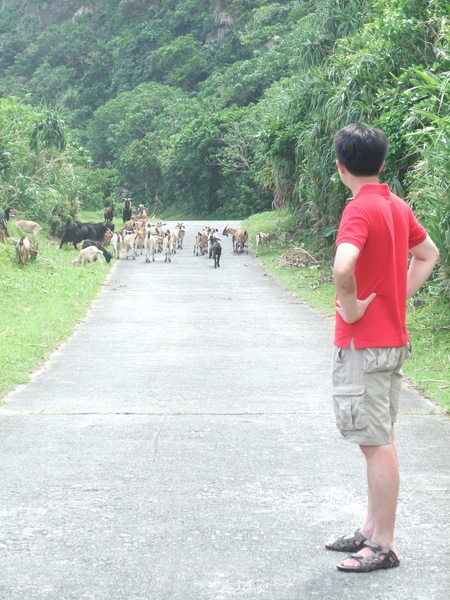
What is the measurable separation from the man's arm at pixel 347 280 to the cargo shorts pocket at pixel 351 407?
345 mm

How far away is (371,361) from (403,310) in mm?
319

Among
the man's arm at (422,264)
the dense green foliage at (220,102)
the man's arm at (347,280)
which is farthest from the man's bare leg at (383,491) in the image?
the dense green foliage at (220,102)

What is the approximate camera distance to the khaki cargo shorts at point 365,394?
4207 mm

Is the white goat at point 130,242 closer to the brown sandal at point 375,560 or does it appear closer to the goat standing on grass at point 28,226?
the goat standing on grass at point 28,226

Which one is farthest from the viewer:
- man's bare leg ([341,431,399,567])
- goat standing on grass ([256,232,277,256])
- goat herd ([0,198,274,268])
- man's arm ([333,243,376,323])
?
goat standing on grass ([256,232,277,256])

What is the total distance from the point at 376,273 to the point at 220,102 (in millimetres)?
61708

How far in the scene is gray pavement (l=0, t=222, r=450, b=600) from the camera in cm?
410

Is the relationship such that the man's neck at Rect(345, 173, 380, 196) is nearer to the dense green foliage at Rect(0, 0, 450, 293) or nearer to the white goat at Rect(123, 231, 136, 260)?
the dense green foliage at Rect(0, 0, 450, 293)

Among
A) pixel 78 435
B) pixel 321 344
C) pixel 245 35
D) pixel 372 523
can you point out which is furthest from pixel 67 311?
pixel 245 35

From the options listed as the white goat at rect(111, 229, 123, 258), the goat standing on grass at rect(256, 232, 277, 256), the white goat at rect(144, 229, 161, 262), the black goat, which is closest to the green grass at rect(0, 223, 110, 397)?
the white goat at rect(111, 229, 123, 258)

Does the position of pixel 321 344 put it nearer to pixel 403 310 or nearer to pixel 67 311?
pixel 67 311

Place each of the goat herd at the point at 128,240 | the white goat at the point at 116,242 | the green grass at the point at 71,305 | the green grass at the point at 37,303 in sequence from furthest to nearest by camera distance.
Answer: the white goat at the point at 116,242, the goat herd at the point at 128,240, the green grass at the point at 37,303, the green grass at the point at 71,305

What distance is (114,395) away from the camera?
27.3 ft

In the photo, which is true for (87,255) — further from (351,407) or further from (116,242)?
(351,407)
